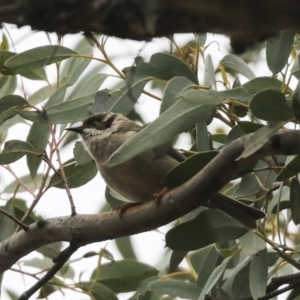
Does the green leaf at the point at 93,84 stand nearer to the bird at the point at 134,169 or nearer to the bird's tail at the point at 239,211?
the bird at the point at 134,169

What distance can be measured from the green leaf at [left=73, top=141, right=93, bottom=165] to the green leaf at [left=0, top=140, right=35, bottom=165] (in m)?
0.34

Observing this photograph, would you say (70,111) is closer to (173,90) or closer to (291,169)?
(173,90)

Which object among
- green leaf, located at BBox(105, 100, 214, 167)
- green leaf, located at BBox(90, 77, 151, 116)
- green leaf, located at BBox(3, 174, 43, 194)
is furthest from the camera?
green leaf, located at BBox(3, 174, 43, 194)

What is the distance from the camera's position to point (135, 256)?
4.39 m

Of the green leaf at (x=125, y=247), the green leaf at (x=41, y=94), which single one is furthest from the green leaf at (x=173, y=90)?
the green leaf at (x=125, y=247)

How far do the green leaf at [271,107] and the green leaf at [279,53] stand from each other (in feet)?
1.94

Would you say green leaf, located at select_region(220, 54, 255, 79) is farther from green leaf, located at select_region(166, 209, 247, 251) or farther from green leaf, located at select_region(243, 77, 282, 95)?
green leaf, located at select_region(166, 209, 247, 251)

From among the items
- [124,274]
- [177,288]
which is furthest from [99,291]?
[177,288]

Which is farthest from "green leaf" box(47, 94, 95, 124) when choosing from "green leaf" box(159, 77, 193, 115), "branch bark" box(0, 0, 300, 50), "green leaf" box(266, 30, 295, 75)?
"branch bark" box(0, 0, 300, 50)

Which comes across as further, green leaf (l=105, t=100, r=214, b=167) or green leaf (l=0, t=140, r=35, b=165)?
green leaf (l=0, t=140, r=35, b=165)

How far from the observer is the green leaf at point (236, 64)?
301 centimetres

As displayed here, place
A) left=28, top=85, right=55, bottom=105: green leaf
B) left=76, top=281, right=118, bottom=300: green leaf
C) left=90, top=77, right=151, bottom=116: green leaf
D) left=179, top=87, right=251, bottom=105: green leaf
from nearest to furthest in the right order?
left=179, top=87, right=251, bottom=105: green leaf
left=90, top=77, right=151, bottom=116: green leaf
left=76, top=281, right=118, bottom=300: green leaf
left=28, top=85, right=55, bottom=105: green leaf

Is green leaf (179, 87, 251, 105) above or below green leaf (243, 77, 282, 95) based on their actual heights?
below

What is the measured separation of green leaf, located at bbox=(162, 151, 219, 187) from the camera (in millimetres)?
2348
